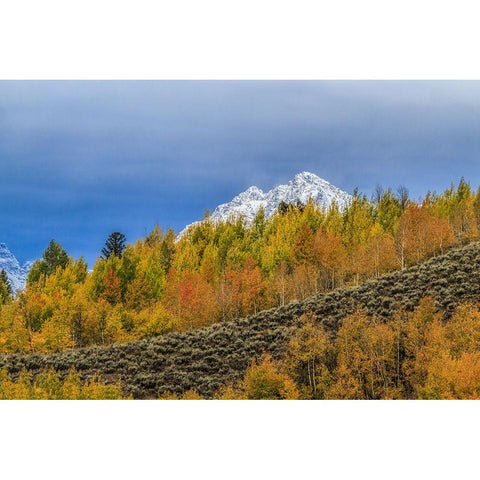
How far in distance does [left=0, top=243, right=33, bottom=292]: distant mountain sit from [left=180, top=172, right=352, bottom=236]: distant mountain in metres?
2.70

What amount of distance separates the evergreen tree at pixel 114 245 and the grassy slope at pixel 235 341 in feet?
5.16

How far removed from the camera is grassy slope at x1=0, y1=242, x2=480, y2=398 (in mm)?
8055

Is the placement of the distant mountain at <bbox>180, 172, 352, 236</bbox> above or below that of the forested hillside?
above

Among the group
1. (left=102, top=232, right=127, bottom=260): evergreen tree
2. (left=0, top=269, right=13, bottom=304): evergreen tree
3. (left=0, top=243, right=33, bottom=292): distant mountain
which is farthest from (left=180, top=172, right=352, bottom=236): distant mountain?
(left=0, top=269, right=13, bottom=304): evergreen tree

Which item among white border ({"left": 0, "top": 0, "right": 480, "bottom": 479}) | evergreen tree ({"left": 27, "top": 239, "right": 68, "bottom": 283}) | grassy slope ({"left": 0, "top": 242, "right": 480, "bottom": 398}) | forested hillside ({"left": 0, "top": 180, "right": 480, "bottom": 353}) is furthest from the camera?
forested hillside ({"left": 0, "top": 180, "right": 480, "bottom": 353})

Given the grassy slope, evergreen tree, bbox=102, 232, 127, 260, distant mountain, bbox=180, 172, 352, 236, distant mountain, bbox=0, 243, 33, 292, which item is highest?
distant mountain, bbox=180, 172, 352, 236

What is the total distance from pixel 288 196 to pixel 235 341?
8.72 feet

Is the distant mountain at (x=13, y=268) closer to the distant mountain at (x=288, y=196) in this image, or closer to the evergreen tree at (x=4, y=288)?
the evergreen tree at (x=4, y=288)

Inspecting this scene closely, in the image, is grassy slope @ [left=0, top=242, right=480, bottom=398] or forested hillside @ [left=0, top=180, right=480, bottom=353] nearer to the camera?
grassy slope @ [left=0, top=242, right=480, bottom=398]

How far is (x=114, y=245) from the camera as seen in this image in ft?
28.6

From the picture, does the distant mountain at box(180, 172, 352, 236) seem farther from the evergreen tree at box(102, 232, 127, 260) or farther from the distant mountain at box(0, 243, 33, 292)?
the distant mountain at box(0, 243, 33, 292)
